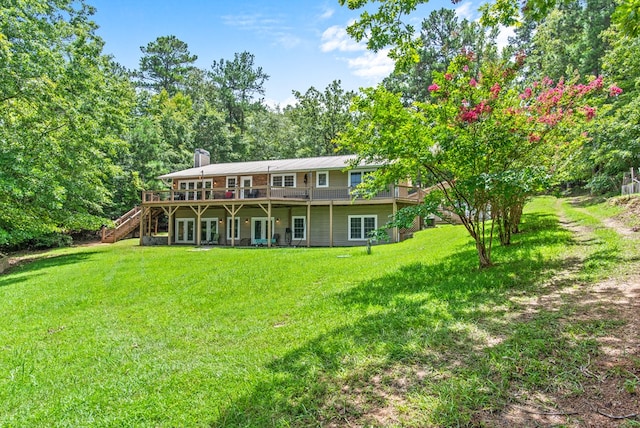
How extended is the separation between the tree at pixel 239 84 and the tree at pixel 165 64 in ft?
19.2

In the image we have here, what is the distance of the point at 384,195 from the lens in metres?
18.9

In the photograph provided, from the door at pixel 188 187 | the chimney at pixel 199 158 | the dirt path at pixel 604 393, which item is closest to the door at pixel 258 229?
the door at pixel 188 187

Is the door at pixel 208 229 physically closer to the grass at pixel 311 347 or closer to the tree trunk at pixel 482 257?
the grass at pixel 311 347

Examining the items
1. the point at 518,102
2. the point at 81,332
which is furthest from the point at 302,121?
the point at 81,332

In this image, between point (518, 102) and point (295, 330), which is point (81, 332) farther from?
point (518, 102)

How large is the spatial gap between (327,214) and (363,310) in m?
15.3

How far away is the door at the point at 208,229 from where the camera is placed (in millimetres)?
23453

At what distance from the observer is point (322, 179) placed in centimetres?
2081

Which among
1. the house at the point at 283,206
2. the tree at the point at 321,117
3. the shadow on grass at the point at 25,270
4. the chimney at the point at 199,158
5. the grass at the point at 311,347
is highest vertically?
the tree at the point at 321,117

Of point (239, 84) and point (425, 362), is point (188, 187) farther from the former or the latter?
point (239, 84)

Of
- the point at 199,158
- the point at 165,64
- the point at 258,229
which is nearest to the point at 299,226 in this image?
the point at 258,229

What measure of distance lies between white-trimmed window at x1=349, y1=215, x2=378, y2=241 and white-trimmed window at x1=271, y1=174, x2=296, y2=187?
13.9ft

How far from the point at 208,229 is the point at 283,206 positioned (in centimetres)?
584

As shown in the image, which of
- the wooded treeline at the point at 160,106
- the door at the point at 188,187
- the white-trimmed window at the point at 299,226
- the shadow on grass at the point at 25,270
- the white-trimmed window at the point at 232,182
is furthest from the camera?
the door at the point at 188,187
